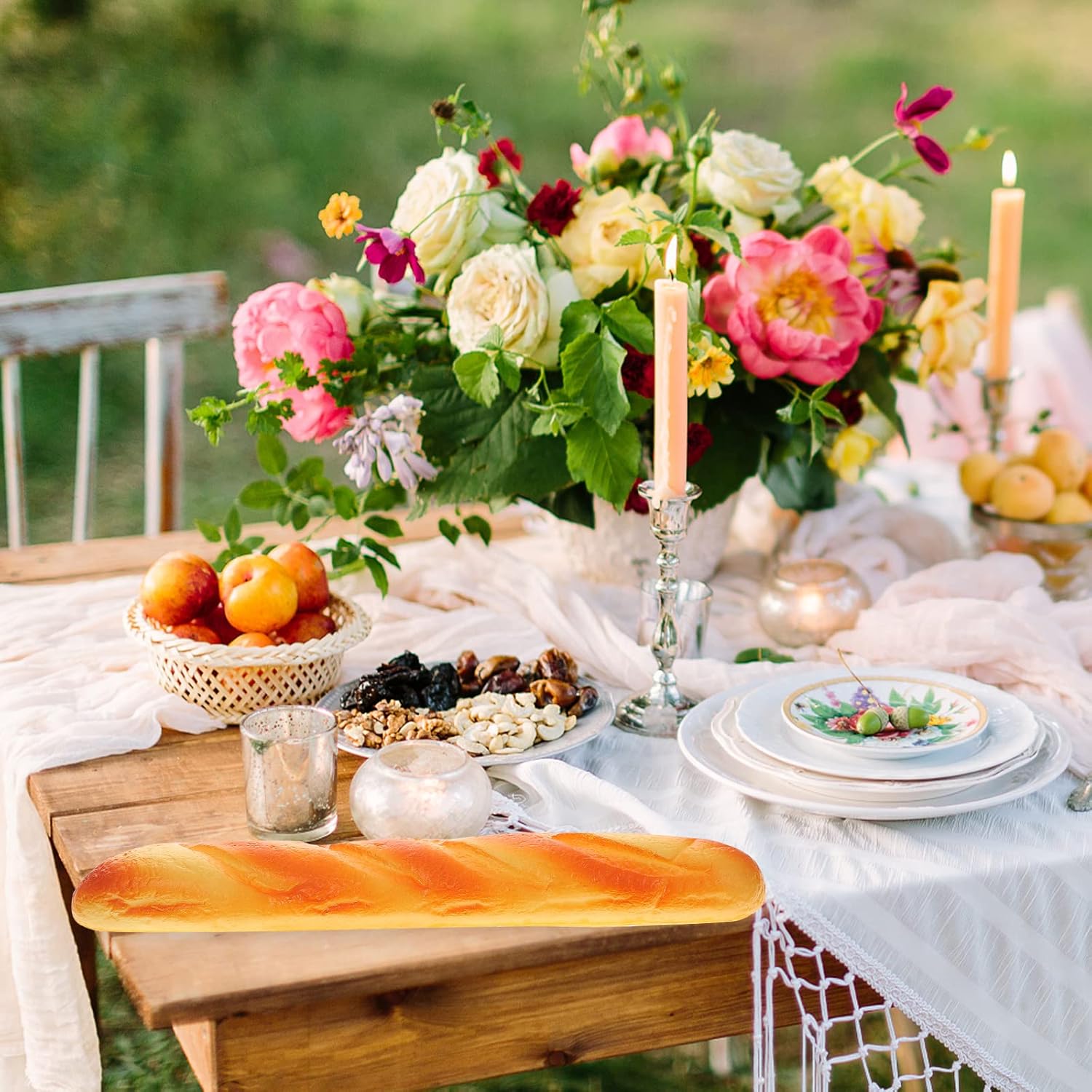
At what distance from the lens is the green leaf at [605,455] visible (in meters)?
1.13

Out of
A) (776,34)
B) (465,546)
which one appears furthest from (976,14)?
(465,546)

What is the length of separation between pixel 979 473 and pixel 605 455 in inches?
17.3

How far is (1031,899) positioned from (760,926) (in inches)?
6.5

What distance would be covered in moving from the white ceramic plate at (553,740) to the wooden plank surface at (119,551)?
14.9 inches

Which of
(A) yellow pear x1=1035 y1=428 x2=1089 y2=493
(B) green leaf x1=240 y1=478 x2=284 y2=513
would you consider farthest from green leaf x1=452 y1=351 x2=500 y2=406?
(A) yellow pear x1=1035 y1=428 x2=1089 y2=493

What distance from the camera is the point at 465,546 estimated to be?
54.7 inches

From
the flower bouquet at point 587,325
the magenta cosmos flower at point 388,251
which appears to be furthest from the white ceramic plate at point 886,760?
the magenta cosmos flower at point 388,251

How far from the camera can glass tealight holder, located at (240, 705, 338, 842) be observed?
2.88 feet

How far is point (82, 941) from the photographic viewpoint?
43.6 inches

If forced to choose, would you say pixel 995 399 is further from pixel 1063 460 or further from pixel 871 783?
pixel 871 783

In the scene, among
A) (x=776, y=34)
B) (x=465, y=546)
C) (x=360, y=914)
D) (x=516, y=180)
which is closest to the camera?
(x=360, y=914)

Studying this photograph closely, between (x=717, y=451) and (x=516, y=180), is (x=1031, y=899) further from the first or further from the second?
(x=516, y=180)

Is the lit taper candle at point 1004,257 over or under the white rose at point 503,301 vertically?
over

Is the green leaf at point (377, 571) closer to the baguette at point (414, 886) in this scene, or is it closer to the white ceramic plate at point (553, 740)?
the white ceramic plate at point (553, 740)
